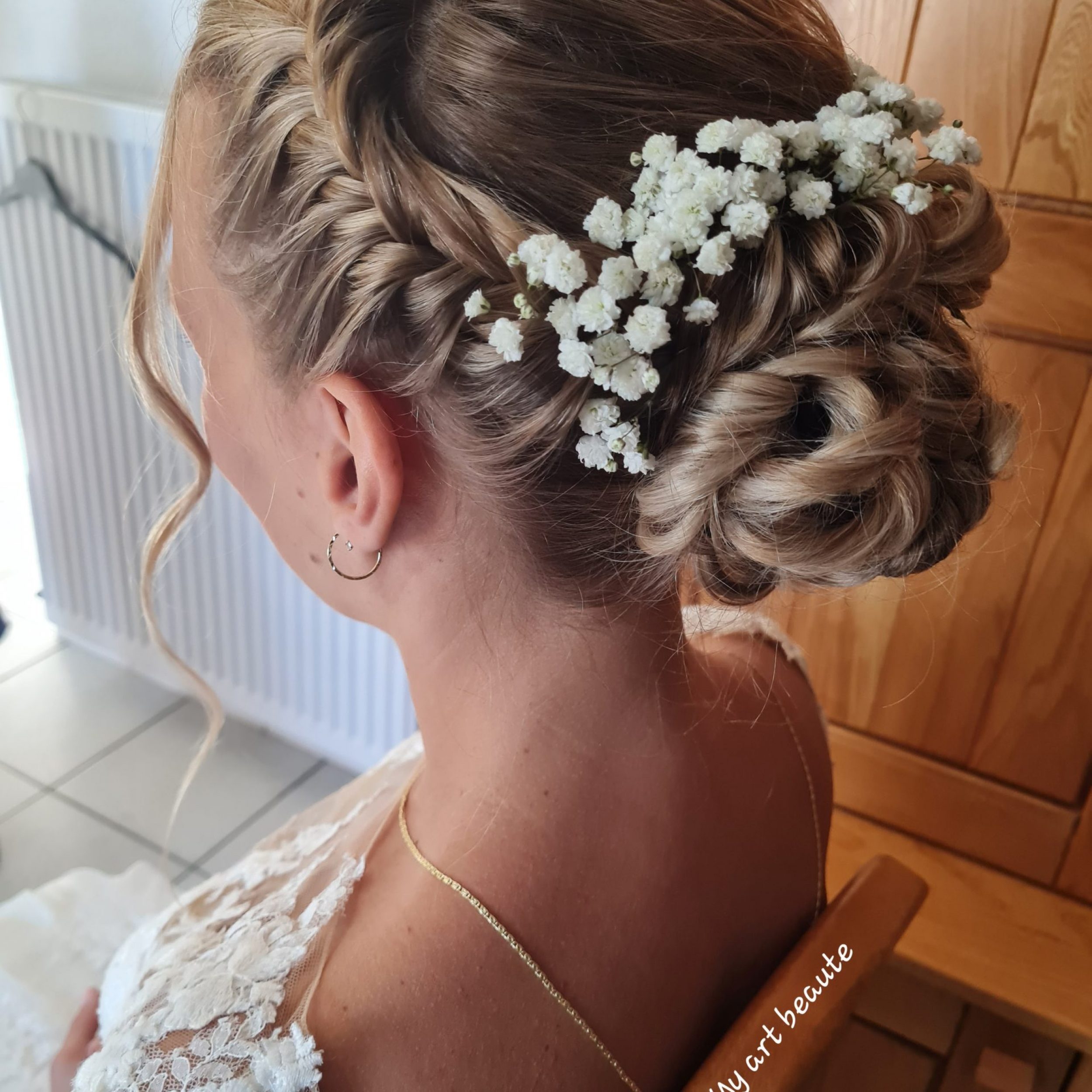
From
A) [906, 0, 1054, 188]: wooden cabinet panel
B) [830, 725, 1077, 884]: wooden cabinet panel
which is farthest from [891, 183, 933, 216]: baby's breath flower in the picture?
[830, 725, 1077, 884]: wooden cabinet panel

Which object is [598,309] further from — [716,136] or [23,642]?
[23,642]

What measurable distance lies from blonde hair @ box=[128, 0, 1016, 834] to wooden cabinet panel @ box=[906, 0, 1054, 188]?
0.40m

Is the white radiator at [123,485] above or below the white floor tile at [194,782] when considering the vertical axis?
above

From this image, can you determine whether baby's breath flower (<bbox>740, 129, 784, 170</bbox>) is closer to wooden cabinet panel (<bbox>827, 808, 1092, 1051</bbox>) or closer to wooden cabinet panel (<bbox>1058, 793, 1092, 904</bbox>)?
wooden cabinet panel (<bbox>827, 808, 1092, 1051</bbox>)

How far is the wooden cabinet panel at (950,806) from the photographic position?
3.98ft

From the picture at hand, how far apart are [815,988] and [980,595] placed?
2.02 ft

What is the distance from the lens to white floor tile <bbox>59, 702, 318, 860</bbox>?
2.05 m

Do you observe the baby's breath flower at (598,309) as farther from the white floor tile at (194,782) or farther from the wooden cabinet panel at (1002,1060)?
the white floor tile at (194,782)

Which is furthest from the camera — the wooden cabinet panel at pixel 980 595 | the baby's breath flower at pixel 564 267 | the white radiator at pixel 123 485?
the white radiator at pixel 123 485

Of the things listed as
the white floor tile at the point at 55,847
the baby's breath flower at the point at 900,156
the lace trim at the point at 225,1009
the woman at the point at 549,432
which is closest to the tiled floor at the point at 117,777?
the white floor tile at the point at 55,847

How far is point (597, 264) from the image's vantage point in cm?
55

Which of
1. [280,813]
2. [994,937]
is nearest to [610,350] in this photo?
[994,937]

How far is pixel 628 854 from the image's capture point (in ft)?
2.29

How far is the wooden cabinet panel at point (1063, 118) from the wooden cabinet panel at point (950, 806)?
71 cm
